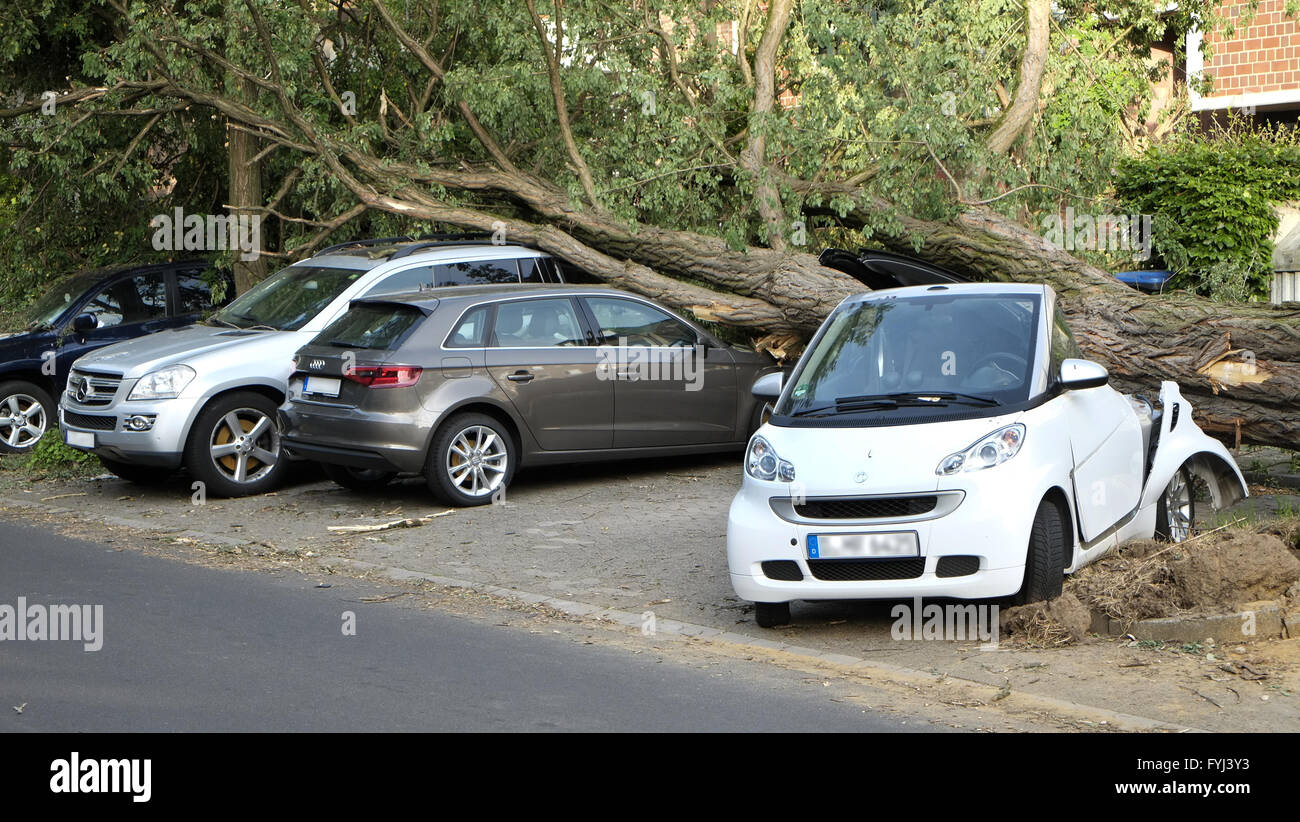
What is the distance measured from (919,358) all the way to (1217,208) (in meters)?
9.12

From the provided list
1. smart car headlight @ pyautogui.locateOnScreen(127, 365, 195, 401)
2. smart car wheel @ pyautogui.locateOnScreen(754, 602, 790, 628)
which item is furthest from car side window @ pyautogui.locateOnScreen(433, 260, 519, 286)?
smart car wheel @ pyautogui.locateOnScreen(754, 602, 790, 628)

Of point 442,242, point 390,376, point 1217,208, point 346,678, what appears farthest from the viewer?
point 1217,208

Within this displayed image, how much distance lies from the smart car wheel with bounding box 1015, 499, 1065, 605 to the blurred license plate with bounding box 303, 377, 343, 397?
5.96 meters

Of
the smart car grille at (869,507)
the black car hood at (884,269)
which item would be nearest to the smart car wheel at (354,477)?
the black car hood at (884,269)

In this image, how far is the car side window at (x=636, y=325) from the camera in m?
12.1

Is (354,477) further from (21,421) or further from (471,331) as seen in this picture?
(21,421)

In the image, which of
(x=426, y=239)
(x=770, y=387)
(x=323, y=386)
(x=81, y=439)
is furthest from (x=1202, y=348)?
(x=81, y=439)

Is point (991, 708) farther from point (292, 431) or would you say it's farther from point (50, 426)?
point (50, 426)

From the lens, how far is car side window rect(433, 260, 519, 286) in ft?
42.5

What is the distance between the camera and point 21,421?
14547 millimetres

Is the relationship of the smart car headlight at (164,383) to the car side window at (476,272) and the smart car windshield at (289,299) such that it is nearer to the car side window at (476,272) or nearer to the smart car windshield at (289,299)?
the smart car windshield at (289,299)

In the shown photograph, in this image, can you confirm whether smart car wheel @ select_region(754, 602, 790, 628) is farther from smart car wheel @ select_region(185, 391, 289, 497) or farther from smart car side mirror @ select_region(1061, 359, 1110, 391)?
smart car wheel @ select_region(185, 391, 289, 497)
